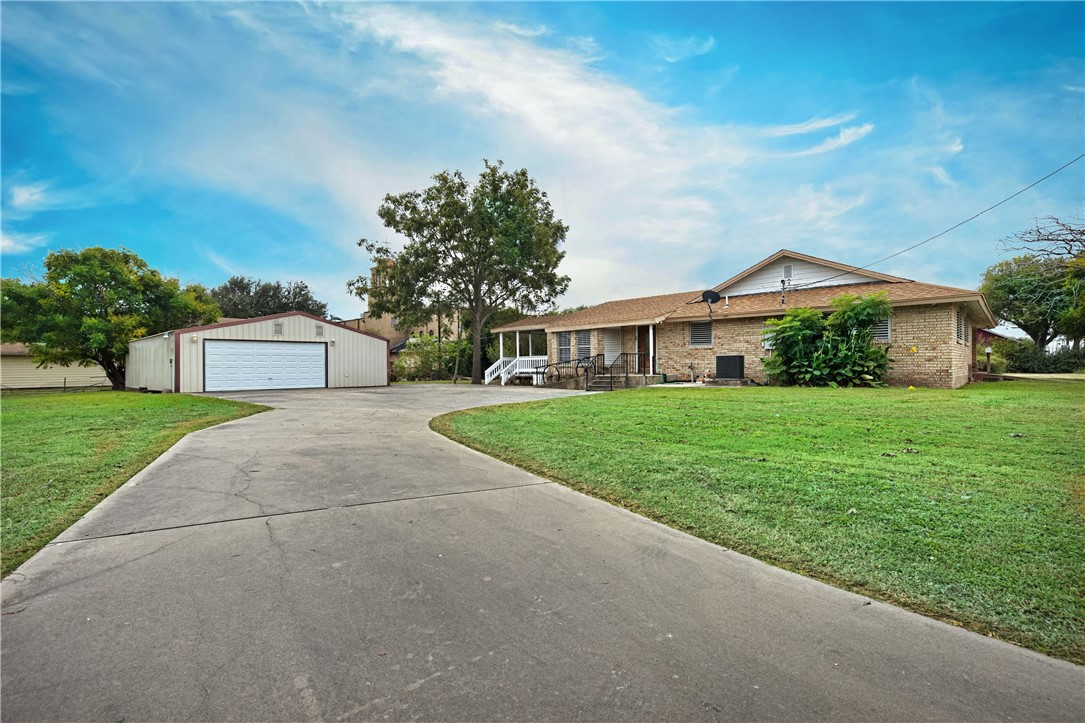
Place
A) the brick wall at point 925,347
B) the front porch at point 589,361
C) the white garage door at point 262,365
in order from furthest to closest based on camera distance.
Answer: the white garage door at point 262,365 < the front porch at point 589,361 < the brick wall at point 925,347

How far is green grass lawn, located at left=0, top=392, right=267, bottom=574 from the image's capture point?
371 cm

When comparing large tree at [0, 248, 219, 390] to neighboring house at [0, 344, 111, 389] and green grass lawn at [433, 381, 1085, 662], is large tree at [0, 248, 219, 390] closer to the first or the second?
neighboring house at [0, 344, 111, 389]

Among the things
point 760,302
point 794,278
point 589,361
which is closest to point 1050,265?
point 760,302

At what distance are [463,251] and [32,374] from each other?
27823 millimetres

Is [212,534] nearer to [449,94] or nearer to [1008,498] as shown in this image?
[1008,498]

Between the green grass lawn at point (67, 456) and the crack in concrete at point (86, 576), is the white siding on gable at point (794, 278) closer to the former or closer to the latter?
the green grass lawn at point (67, 456)

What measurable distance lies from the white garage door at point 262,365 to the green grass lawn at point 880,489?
16194 mm

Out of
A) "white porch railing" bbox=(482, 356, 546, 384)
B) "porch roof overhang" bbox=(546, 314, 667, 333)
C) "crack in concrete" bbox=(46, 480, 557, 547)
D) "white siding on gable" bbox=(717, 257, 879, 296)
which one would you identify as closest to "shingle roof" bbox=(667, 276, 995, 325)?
"white siding on gable" bbox=(717, 257, 879, 296)

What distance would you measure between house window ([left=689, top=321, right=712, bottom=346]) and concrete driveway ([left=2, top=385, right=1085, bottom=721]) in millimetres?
17005

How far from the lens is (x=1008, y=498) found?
3953 millimetres

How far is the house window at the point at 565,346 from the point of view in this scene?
76.6ft

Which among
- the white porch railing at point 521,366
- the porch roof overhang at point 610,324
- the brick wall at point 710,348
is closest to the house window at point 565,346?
the porch roof overhang at point 610,324

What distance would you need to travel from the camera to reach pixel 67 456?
6.06m

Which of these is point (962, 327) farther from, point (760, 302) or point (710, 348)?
point (710, 348)
